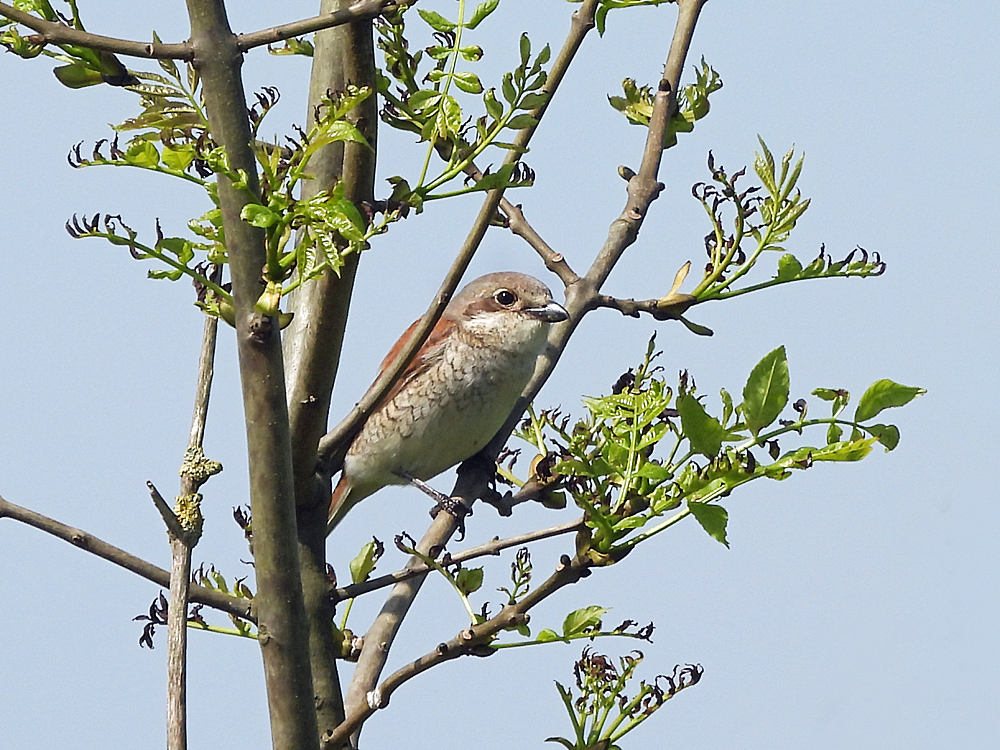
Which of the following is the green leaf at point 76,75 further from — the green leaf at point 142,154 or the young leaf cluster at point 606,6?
the young leaf cluster at point 606,6

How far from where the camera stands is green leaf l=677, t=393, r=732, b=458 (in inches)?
80.9

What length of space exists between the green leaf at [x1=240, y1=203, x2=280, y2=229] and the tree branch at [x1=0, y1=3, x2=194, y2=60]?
1.15ft

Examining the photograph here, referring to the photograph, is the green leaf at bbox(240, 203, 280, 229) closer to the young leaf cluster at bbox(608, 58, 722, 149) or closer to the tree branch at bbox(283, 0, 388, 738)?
the tree branch at bbox(283, 0, 388, 738)

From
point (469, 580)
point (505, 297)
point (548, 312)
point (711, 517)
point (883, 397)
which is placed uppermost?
point (505, 297)

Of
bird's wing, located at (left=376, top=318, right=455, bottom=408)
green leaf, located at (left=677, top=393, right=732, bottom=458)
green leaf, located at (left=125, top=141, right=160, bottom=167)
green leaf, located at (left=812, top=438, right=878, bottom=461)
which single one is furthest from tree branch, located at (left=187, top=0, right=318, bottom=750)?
bird's wing, located at (left=376, top=318, right=455, bottom=408)

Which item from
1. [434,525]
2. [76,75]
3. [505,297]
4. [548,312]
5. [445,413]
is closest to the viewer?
[76,75]

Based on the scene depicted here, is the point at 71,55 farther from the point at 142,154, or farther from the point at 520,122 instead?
the point at 520,122

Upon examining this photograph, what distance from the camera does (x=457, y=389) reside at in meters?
5.14

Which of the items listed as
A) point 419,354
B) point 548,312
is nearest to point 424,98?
point 548,312

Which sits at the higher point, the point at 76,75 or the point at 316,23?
the point at 76,75

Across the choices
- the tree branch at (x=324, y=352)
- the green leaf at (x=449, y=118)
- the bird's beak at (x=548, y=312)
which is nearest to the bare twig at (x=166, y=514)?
the tree branch at (x=324, y=352)

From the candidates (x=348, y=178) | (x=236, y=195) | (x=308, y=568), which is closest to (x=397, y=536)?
(x=308, y=568)

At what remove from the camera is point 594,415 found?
2.44 m

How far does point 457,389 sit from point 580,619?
275 centimetres
